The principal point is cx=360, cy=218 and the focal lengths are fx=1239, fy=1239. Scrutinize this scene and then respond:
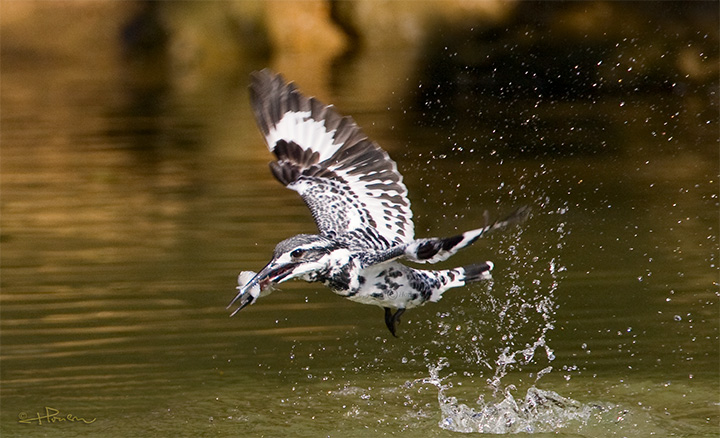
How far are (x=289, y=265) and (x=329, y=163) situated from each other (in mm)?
1176

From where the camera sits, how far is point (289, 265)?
4.58 meters

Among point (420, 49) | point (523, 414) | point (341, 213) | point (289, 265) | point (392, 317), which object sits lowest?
point (523, 414)

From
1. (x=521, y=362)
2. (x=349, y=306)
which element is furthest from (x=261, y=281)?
(x=349, y=306)

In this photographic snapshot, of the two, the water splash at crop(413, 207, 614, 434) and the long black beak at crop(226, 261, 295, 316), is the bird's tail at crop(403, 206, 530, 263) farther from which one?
the water splash at crop(413, 207, 614, 434)

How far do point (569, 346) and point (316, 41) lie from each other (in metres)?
16.1

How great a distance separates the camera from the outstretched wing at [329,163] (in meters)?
5.43

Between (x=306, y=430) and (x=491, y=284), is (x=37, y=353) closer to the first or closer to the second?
(x=306, y=430)

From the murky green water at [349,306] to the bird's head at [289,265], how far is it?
0.99 m

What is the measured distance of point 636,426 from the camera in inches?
207

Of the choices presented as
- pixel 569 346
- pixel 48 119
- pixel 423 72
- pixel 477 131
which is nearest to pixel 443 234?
pixel 569 346

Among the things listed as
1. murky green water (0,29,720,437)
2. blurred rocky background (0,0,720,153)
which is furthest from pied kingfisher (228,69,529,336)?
blurred rocky background (0,0,720,153)

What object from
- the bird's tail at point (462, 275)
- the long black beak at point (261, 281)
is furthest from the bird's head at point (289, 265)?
the bird's tail at point (462, 275)

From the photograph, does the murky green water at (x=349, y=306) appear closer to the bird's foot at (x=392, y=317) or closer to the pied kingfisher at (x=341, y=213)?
the bird's foot at (x=392, y=317)
